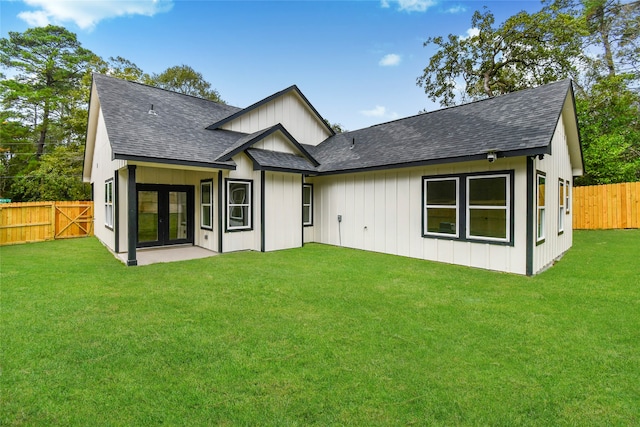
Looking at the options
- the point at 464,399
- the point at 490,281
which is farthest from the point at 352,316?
the point at 490,281

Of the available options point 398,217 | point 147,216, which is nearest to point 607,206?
point 398,217

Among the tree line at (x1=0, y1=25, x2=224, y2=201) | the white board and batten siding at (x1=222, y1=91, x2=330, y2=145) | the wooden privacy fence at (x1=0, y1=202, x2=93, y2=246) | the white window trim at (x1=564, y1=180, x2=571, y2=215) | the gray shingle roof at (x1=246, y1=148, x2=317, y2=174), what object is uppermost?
the tree line at (x1=0, y1=25, x2=224, y2=201)

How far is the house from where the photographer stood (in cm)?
693

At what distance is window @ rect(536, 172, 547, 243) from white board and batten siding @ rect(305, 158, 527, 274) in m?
0.64

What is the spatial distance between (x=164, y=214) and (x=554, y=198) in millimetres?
11177

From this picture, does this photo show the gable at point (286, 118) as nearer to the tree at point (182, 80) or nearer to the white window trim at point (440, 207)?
the white window trim at point (440, 207)

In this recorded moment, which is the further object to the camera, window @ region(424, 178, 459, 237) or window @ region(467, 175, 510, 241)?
window @ region(424, 178, 459, 237)

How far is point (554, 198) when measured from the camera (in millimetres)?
8203

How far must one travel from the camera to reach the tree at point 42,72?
72.9 ft

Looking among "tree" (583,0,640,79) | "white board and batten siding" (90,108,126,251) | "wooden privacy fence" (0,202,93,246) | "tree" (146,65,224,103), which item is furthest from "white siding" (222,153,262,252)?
"tree" (146,65,224,103)

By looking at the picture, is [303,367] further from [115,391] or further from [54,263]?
[54,263]

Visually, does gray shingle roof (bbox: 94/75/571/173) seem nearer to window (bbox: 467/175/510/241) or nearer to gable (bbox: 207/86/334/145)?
gable (bbox: 207/86/334/145)

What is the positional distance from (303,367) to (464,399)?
1390 mm

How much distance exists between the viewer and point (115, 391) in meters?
2.59
